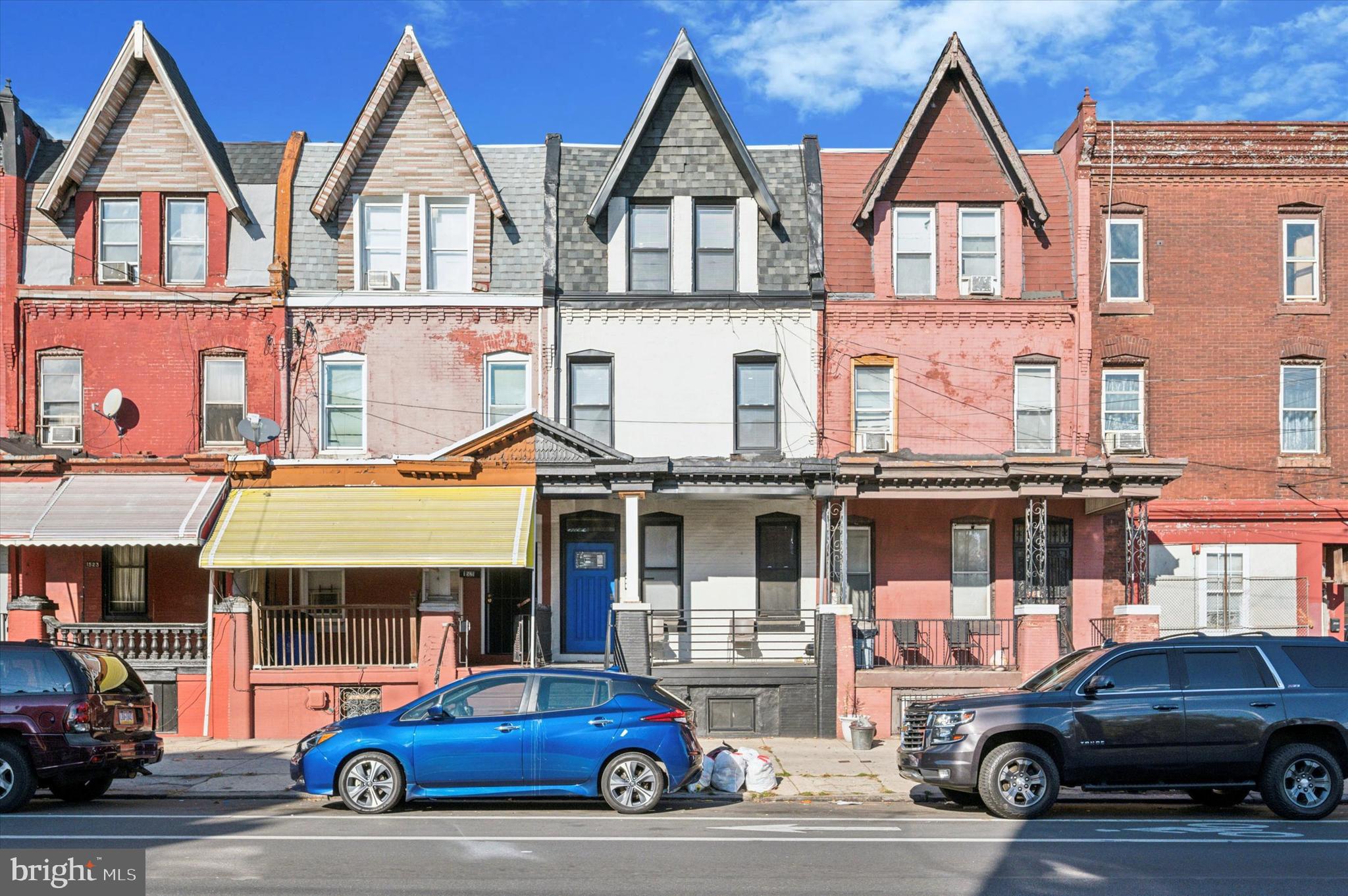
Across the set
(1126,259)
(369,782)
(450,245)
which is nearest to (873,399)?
(1126,259)

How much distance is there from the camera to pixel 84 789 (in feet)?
47.0

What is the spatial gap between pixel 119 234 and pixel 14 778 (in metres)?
12.2

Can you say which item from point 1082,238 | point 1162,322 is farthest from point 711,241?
point 1162,322

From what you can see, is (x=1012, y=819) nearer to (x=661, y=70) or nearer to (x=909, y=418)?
(x=909, y=418)

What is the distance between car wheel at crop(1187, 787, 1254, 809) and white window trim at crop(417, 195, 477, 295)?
14.3 m

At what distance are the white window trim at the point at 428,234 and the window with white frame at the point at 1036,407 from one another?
394 inches

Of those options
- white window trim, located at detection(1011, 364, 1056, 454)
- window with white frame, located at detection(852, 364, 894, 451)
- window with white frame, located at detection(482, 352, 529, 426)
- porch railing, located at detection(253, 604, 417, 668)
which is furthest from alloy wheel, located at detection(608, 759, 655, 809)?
white window trim, located at detection(1011, 364, 1056, 454)

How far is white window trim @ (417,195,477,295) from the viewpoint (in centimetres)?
2248

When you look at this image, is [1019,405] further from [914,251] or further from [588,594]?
[588,594]

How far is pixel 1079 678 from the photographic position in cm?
1352

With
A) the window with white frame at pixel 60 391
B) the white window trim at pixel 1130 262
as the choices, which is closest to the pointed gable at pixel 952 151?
the white window trim at pixel 1130 262

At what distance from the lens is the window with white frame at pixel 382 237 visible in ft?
74.2

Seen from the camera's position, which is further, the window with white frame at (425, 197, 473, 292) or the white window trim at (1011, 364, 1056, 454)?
the window with white frame at (425, 197, 473, 292)

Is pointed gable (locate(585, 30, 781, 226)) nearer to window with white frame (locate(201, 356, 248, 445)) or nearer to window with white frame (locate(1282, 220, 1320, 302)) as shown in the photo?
window with white frame (locate(201, 356, 248, 445))
